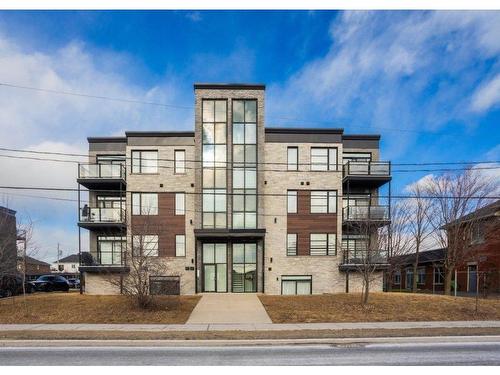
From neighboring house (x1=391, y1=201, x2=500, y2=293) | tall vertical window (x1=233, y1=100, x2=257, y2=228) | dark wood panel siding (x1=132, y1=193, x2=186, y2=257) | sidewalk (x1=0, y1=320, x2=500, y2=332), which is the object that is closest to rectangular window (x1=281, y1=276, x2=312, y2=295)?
tall vertical window (x1=233, y1=100, x2=257, y2=228)

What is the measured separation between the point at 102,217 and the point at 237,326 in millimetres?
14899

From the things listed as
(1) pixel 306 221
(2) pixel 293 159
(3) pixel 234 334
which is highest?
(2) pixel 293 159

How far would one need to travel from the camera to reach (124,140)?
972 inches

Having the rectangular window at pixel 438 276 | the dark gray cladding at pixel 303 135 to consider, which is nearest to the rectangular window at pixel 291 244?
the dark gray cladding at pixel 303 135

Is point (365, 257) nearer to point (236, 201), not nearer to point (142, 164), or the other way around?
point (236, 201)

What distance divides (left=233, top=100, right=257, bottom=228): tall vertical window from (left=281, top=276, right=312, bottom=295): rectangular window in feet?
14.5

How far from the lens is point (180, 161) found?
23.6 meters

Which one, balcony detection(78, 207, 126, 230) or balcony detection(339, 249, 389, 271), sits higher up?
balcony detection(78, 207, 126, 230)

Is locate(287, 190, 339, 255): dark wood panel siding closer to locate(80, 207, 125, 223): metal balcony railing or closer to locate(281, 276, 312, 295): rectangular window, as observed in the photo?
locate(281, 276, 312, 295): rectangular window

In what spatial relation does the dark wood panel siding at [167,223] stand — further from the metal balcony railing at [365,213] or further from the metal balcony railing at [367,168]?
the metal balcony railing at [367,168]

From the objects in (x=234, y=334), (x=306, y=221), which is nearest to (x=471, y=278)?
(x=306, y=221)

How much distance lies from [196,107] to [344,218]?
12813 millimetres

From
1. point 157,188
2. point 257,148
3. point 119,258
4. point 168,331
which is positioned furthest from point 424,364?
point 119,258

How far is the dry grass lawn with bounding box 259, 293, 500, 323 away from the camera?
526 inches
